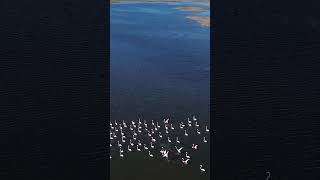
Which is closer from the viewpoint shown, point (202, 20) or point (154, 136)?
point (154, 136)

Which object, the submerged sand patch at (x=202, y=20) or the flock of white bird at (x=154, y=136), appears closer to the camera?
the flock of white bird at (x=154, y=136)

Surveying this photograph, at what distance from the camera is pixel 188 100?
11.7m

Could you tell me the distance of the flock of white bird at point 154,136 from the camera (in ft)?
35.0

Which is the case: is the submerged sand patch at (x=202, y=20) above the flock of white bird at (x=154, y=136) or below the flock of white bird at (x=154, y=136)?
above

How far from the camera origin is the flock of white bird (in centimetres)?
1066

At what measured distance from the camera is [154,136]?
11219 millimetres

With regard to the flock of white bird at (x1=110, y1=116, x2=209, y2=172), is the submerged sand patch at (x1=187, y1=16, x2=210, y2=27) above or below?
above

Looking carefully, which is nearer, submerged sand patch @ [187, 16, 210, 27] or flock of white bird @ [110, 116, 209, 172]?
flock of white bird @ [110, 116, 209, 172]
